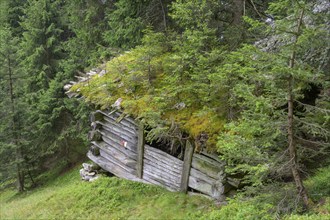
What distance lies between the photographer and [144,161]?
10.5 meters

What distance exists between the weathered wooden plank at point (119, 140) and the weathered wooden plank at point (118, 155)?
36 cm

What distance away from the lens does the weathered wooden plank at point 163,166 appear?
9.41 meters

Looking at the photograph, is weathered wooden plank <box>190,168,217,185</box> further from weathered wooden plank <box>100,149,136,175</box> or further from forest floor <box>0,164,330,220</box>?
weathered wooden plank <box>100,149,136,175</box>

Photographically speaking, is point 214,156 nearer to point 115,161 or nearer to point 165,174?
point 165,174

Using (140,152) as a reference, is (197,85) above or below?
above

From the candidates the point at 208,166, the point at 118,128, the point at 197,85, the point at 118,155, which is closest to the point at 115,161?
the point at 118,155

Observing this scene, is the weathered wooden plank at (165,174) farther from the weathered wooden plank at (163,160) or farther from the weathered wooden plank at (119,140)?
the weathered wooden plank at (119,140)

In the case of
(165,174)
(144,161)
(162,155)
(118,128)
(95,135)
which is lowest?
(95,135)

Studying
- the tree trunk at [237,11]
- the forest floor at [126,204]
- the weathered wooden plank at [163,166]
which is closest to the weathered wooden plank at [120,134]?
the weathered wooden plank at [163,166]

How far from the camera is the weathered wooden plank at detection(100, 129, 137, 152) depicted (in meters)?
10.8

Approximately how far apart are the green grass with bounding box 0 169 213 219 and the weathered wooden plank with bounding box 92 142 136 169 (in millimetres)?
589

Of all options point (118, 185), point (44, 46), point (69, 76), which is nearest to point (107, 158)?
point (118, 185)

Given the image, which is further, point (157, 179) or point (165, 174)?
point (157, 179)

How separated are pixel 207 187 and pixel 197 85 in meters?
2.70
